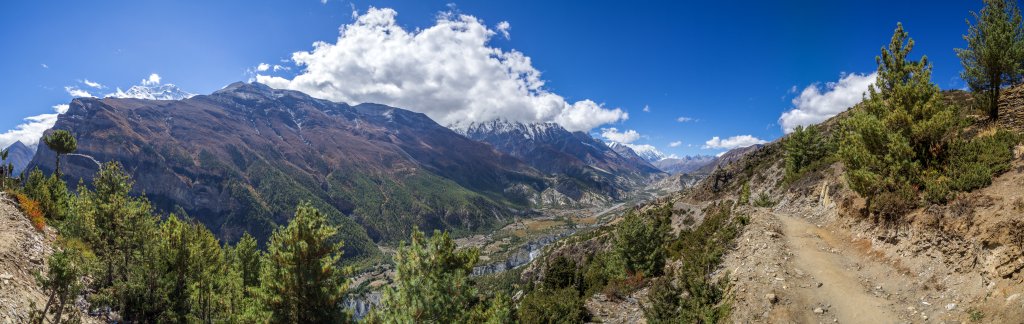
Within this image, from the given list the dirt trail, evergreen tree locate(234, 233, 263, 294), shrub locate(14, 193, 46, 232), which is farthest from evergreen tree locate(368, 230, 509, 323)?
shrub locate(14, 193, 46, 232)

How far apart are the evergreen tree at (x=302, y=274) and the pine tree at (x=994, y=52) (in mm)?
39405

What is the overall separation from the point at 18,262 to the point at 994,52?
188ft

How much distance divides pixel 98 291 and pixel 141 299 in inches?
94.5

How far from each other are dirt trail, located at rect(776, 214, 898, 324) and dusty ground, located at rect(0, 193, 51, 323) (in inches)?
1300

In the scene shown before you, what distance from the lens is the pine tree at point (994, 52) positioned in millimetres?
23672

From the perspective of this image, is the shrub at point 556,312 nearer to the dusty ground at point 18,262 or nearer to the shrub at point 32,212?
the dusty ground at point 18,262

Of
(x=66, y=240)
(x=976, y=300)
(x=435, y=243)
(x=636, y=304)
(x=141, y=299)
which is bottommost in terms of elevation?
(x=636, y=304)

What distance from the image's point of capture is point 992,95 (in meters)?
25.3

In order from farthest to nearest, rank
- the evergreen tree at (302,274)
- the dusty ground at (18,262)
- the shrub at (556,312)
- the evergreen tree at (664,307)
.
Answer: the shrub at (556,312) → the evergreen tree at (302,274) → the evergreen tree at (664,307) → the dusty ground at (18,262)

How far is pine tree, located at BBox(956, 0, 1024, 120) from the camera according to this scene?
23.7 metres

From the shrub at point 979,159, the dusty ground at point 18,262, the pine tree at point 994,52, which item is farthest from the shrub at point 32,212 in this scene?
the pine tree at point 994,52

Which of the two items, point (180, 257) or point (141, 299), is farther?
point (180, 257)

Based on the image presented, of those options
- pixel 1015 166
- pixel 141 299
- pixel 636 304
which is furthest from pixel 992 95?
pixel 141 299

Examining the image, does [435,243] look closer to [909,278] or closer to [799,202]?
[909,278]
